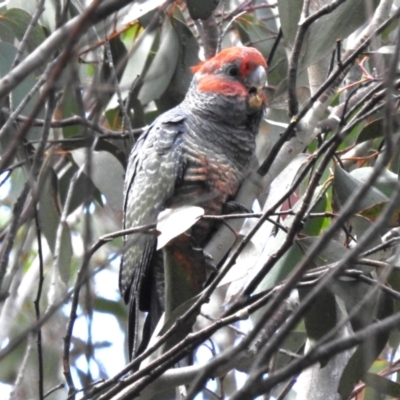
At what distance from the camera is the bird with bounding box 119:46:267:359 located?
229cm

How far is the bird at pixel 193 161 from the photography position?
2.29 meters

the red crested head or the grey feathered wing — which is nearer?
the grey feathered wing

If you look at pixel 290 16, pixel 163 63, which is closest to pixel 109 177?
pixel 163 63

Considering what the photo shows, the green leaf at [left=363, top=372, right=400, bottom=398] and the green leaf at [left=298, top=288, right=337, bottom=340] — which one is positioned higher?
the green leaf at [left=298, top=288, right=337, bottom=340]

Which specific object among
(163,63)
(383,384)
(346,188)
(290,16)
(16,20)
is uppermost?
(16,20)

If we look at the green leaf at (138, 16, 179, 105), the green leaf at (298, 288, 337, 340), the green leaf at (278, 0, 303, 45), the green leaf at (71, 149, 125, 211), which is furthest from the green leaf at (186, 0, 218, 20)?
the green leaf at (298, 288, 337, 340)

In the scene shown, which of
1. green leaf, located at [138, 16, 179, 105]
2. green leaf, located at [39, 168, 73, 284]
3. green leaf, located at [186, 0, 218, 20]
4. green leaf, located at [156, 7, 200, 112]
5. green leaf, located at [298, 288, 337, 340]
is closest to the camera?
green leaf, located at [298, 288, 337, 340]

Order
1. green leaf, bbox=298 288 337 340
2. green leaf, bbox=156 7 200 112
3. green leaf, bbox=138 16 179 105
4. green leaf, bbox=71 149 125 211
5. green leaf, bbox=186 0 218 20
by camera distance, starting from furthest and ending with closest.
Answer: green leaf, bbox=156 7 200 112 < green leaf, bbox=138 16 179 105 < green leaf, bbox=71 149 125 211 < green leaf, bbox=186 0 218 20 < green leaf, bbox=298 288 337 340

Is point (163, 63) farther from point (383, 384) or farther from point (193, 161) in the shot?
point (383, 384)

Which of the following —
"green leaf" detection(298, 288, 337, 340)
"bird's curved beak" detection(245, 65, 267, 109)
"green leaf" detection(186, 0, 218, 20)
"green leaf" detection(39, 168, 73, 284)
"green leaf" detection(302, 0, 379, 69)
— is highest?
"green leaf" detection(186, 0, 218, 20)

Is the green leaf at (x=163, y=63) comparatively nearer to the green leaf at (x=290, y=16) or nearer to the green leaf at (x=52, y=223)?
the green leaf at (x=52, y=223)

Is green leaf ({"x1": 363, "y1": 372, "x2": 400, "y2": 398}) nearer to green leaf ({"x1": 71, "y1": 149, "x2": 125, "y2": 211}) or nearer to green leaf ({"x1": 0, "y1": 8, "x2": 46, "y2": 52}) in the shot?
green leaf ({"x1": 71, "y1": 149, "x2": 125, "y2": 211})

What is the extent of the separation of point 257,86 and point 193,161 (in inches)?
15.5

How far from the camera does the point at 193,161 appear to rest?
237 cm
